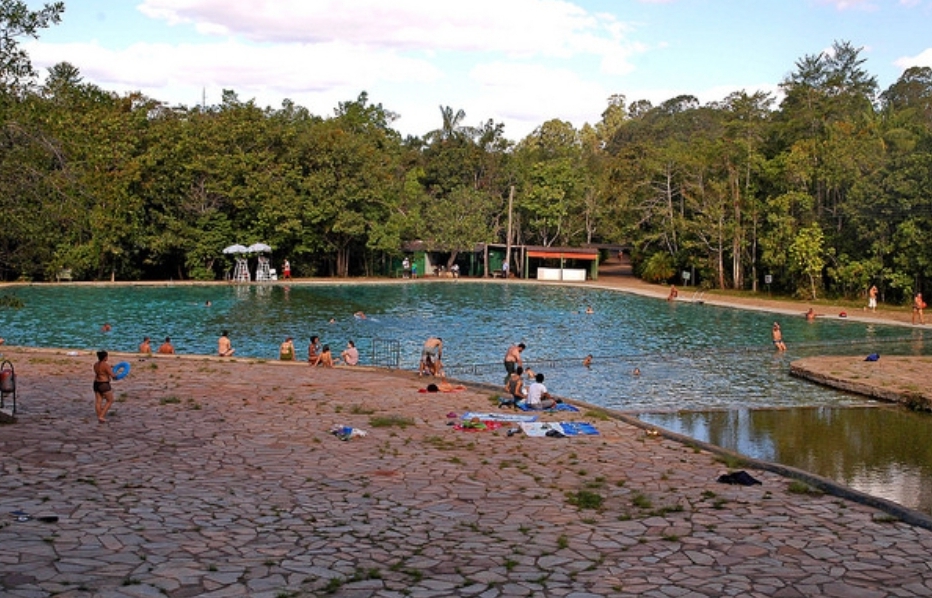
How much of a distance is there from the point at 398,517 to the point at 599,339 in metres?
25.1

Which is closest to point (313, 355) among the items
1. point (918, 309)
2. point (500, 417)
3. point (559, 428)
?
point (500, 417)

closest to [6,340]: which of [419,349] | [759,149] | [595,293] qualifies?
[419,349]

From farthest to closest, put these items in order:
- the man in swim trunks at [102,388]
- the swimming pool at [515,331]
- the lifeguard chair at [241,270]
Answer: the lifeguard chair at [241,270]
the swimming pool at [515,331]
the man in swim trunks at [102,388]

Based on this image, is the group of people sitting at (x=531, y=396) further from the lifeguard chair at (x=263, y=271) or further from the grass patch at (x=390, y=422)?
the lifeguard chair at (x=263, y=271)

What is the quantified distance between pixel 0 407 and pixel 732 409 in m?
14.5

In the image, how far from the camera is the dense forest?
147 feet

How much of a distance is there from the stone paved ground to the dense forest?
27.9 metres

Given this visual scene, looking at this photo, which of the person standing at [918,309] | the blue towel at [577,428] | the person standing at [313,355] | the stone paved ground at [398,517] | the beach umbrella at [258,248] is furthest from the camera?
the beach umbrella at [258,248]

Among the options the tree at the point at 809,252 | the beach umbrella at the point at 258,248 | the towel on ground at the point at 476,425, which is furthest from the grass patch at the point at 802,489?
the beach umbrella at the point at 258,248

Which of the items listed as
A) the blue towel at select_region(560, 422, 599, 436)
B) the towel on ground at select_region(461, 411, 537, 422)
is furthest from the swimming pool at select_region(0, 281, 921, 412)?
the blue towel at select_region(560, 422, 599, 436)

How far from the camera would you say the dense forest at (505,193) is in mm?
44781

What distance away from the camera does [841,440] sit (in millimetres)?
16141

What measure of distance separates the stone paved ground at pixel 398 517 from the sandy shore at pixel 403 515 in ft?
0.09

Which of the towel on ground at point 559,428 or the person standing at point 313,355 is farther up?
the person standing at point 313,355
